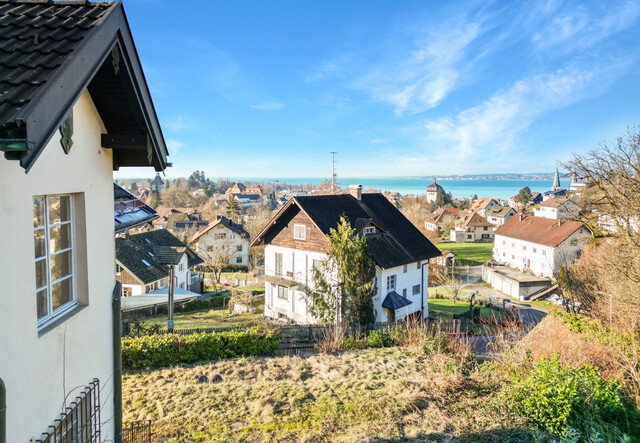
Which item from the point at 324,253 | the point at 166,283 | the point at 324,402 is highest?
the point at 324,253

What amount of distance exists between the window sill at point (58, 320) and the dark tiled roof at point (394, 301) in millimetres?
20273

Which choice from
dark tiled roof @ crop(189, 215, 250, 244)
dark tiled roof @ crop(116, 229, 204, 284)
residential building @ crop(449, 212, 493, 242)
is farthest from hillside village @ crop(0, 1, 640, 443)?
Answer: residential building @ crop(449, 212, 493, 242)

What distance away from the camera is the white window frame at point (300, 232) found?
961 inches

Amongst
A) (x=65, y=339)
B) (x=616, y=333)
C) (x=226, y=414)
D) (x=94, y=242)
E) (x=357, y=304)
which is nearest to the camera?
(x=65, y=339)

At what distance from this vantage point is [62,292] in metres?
4.51

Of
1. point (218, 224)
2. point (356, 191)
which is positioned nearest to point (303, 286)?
point (356, 191)

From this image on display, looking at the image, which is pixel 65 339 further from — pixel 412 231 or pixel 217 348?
pixel 412 231

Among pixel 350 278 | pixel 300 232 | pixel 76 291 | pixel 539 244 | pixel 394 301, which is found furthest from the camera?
pixel 539 244

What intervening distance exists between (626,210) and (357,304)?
12.6 metres

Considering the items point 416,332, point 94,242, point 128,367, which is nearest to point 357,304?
point 416,332

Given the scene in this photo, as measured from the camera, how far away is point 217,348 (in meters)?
14.0

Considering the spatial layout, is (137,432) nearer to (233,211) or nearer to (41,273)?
(41,273)

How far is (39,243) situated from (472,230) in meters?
91.6

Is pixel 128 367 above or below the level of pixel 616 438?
below
